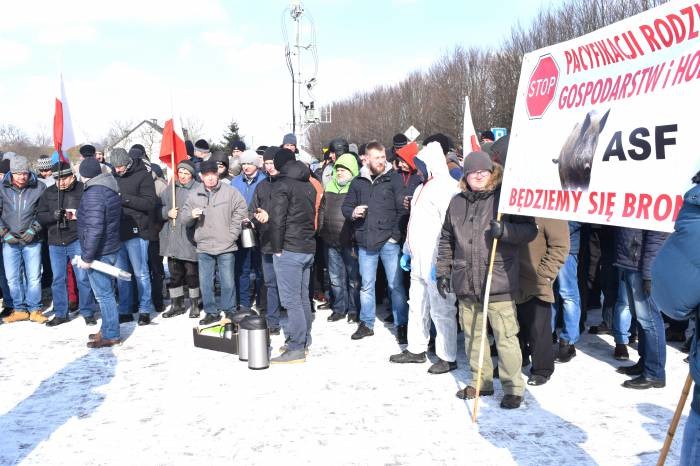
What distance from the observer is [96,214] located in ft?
21.8

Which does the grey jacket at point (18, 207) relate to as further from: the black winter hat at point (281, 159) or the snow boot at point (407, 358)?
the snow boot at point (407, 358)

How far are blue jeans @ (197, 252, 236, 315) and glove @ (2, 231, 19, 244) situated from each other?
97.0 inches

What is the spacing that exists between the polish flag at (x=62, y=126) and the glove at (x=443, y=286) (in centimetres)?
480

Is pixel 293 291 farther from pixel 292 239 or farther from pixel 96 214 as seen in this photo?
pixel 96 214

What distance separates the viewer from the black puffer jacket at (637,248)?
205 inches

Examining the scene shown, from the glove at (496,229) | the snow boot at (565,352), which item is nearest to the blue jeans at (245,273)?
the snow boot at (565,352)

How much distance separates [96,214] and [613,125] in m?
5.24

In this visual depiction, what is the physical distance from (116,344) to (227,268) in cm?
153

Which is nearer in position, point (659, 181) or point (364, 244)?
point (659, 181)

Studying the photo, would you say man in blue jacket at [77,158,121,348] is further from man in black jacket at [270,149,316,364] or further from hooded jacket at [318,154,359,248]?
hooded jacket at [318,154,359,248]

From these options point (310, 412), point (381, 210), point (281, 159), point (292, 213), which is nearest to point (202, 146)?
point (281, 159)

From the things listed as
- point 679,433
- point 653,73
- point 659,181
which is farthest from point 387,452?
point 653,73

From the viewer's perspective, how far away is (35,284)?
326 inches

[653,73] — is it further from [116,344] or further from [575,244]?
[116,344]
